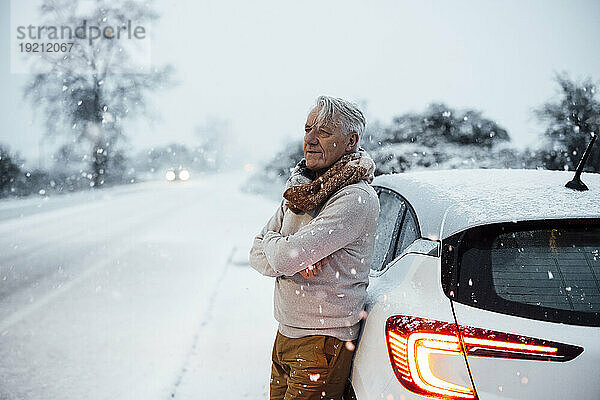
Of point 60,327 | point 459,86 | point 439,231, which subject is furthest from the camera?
point 459,86

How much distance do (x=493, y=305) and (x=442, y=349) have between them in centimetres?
22

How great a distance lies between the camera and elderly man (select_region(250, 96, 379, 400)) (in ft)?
7.06

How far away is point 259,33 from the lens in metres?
66.7

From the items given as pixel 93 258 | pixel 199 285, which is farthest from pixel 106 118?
pixel 199 285

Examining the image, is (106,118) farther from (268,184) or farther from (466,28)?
(466,28)

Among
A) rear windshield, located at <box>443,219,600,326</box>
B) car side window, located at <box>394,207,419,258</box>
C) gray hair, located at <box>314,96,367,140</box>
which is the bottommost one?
car side window, located at <box>394,207,419,258</box>

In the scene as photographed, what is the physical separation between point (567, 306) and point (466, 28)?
101ft

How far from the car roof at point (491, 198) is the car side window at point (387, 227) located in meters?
0.13

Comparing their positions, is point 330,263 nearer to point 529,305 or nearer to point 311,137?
point 311,137

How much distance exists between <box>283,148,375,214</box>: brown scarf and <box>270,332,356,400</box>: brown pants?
0.56 metres

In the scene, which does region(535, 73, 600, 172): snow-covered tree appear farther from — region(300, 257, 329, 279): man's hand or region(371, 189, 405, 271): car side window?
region(300, 257, 329, 279): man's hand

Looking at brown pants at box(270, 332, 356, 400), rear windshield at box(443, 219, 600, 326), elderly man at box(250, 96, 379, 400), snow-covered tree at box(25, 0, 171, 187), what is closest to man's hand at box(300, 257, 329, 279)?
elderly man at box(250, 96, 379, 400)

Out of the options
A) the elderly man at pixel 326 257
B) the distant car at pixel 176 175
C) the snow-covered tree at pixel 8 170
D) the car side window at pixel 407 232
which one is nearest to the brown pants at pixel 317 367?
the elderly man at pixel 326 257

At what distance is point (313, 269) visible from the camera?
2178 millimetres
